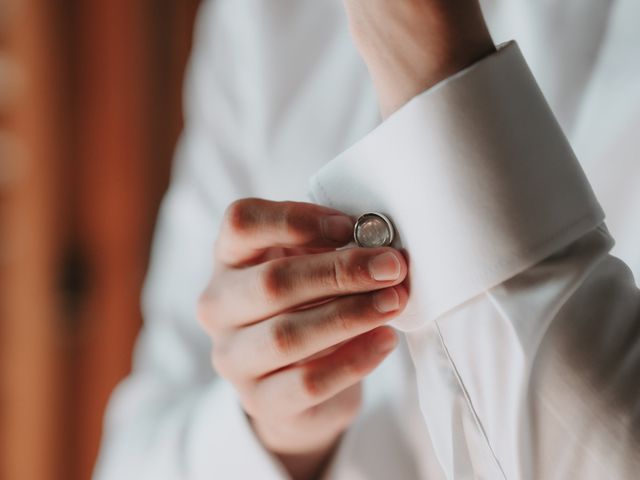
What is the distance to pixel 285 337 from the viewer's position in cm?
36

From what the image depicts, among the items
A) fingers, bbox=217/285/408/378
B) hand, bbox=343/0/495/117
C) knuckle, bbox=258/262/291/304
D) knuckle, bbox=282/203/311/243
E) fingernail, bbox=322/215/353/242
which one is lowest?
fingers, bbox=217/285/408/378

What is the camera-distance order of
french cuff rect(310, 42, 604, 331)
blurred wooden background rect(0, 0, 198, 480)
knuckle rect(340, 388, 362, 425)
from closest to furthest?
1. french cuff rect(310, 42, 604, 331)
2. knuckle rect(340, 388, 362, 425)
3. blurred wooden background rect(0, 0, 198, 480)

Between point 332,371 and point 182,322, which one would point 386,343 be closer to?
point 332,371

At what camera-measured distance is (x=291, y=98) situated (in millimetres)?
588

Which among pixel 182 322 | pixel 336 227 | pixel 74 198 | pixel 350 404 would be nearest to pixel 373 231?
pixel 336 227

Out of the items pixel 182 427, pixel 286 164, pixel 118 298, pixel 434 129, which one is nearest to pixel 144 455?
pixel 182 427

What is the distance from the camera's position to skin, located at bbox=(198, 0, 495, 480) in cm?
31

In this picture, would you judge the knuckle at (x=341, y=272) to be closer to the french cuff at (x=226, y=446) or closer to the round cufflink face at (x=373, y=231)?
the round cufflink face at (x=373, y=231)

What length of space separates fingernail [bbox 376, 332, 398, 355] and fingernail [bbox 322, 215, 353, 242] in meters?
0.07

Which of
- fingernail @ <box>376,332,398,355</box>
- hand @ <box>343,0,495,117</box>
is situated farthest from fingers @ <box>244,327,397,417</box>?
hand @ <box>343,0,495,117</box>

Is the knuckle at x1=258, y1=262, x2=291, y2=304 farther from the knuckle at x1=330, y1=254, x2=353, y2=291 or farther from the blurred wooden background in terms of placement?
the blurred wooden background

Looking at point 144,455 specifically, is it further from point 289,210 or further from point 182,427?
point 289,210

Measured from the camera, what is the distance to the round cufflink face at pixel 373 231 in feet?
1.08

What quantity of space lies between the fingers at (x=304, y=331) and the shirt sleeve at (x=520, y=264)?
0.02 m
